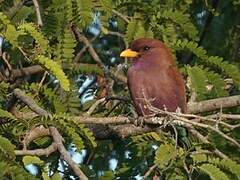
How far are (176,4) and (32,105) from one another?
203cm

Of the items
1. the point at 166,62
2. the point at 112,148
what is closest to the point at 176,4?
A: the point at 166,62

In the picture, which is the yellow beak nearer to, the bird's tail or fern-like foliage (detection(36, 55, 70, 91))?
the bird's tail

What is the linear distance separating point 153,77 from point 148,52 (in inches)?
7.5

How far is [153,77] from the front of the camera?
580cm

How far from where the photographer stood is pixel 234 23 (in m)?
7.20

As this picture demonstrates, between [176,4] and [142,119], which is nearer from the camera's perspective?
[142,119]

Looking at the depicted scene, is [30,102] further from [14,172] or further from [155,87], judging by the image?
[155,87]

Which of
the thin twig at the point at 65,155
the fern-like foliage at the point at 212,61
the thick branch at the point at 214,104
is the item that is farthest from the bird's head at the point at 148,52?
the thin twig at the point at 65,155

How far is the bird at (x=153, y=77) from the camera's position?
5.43 metres

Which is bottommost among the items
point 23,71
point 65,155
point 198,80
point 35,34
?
point 23,71

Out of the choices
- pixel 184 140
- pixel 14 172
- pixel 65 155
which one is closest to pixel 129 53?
pixel 184 140

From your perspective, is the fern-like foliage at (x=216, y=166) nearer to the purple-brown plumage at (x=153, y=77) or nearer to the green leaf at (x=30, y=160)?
the green leaf at (x=30, y=160)

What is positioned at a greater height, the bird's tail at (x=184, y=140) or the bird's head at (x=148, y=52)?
the bird's head at (x=148, y=52)

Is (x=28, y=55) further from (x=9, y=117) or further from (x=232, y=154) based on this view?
(x=232, y=154)
